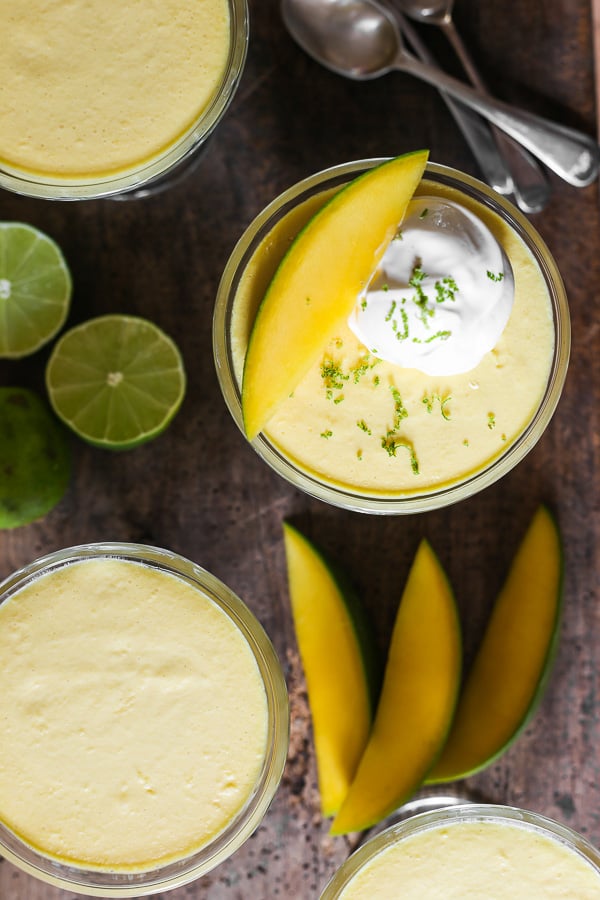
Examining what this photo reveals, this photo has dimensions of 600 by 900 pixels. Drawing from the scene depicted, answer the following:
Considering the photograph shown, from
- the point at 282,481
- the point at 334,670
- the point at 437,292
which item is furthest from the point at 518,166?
the point at 334,670

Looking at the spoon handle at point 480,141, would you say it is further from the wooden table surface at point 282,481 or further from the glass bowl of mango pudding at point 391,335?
the glass bowl of mango pudding at point 391,335

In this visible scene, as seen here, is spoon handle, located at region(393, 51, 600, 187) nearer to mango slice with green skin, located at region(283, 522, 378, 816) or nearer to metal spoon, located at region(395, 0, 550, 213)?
metal spoon, located at region(395, 0, 550, 213)

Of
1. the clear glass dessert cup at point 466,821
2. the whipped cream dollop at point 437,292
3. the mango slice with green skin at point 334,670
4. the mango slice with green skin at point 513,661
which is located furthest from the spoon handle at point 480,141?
the clear glass dessert cup at point 466,821

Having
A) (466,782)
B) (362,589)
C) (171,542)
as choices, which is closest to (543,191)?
(362,589)

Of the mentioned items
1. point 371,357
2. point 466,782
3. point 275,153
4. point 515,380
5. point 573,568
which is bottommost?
point 466,782

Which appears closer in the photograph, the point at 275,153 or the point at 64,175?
the point at 64,175

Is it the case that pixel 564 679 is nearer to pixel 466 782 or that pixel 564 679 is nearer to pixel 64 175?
pixel 466 782

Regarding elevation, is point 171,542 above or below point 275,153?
below
